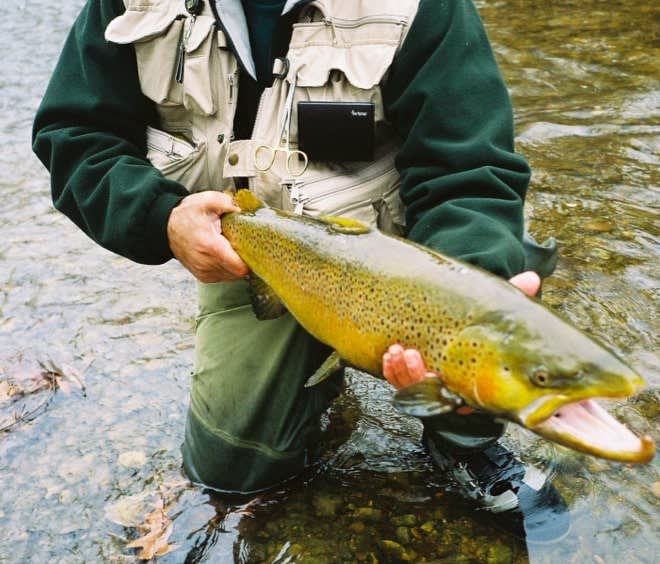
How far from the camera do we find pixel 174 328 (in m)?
4.47

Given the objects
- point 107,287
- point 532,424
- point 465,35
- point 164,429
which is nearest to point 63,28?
point 107,287

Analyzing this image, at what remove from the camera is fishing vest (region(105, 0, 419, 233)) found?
2875 mm

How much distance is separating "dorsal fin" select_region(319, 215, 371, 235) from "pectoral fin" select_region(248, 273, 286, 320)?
392 millimetres

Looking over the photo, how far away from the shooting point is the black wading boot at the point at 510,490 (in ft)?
9.78

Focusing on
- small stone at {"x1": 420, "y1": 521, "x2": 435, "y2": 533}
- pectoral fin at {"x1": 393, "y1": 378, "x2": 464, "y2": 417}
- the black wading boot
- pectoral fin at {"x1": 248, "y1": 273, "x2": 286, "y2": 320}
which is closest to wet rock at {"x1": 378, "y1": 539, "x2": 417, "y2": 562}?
small stone at {"x1": 420, "y1": 521, "x2": 435, "y2": 533}

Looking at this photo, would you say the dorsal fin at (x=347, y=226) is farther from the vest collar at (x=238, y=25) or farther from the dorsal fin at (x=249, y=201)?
the vest collar at (x=238, y=25)

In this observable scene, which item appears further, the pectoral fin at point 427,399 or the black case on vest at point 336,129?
the black case on vest at point 336,129

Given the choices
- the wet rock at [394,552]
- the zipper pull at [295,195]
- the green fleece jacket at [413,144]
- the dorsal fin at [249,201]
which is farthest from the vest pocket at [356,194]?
the wet rock at [394,552]

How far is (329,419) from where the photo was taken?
363 centimetres

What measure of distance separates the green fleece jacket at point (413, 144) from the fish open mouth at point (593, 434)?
600mm

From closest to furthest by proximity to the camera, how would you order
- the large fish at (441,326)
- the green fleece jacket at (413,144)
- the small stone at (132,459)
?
the large fish at (441,326) < the green fleece jacket at (413,144) < the small stone at (132,459)

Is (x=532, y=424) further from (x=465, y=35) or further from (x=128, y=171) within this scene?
(x=128, y=171)

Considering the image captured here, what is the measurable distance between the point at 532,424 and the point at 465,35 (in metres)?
1.43

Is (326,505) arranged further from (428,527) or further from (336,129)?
(336,129)
